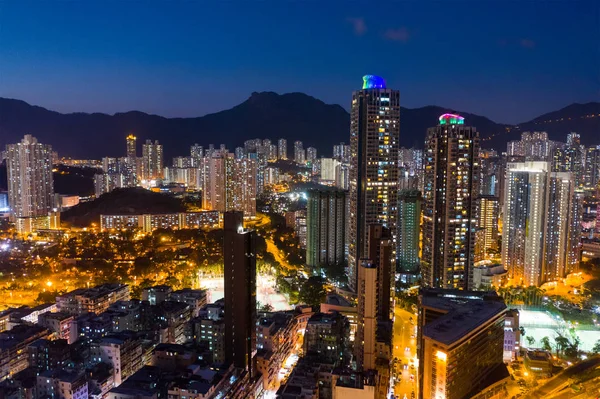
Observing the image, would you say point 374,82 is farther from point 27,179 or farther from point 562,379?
point 27,179

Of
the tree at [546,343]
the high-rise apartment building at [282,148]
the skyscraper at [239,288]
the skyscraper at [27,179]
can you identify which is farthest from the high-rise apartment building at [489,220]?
the skyscraper at [27,179]

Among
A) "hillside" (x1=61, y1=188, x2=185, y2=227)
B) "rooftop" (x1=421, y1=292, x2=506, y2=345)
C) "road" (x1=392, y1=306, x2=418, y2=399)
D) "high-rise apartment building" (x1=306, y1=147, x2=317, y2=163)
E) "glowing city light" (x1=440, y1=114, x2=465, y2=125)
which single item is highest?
"glowing city light" (x1=440, y1=114, x2=465, y2=125)

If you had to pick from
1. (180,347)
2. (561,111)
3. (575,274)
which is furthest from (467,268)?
(180,347)

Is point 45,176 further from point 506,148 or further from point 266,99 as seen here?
point 506,148

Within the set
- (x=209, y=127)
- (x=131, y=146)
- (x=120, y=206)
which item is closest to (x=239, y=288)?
(x=120, y=206)

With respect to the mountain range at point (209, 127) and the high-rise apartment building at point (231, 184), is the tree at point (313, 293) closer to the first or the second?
the high-rise apartment building at point (231, 184)

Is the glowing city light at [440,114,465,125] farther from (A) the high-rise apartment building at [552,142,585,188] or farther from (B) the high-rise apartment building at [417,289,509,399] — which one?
(A) the high-rise apartment building at [552,142,585,188]

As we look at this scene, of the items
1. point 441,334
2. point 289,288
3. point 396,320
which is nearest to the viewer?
point 441,334

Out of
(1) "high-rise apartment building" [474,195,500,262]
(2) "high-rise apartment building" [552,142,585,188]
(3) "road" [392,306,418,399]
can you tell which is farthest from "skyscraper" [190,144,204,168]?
(3) "road" [392,306,418,399]
